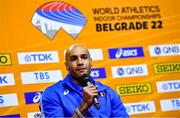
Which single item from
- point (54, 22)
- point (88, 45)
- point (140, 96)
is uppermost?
point (54, 22)

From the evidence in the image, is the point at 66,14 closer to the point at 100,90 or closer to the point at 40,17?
the point at 40,17

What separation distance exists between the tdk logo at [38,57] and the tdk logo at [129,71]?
1.57 ft

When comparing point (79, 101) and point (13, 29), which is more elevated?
point (13, 29)

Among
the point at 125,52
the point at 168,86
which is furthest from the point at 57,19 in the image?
the point at 168,86

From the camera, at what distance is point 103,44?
126 inches

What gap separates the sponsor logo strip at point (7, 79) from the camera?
9.48 feet

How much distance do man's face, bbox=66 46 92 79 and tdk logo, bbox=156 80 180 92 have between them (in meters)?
1.31

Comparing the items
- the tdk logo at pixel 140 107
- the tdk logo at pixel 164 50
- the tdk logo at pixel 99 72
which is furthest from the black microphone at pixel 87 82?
the tdk logo at pixel 164 50

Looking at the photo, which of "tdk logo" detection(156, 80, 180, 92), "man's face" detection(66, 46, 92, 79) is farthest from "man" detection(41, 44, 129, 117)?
"tdk logo" detection(156, 80, 180, 92)

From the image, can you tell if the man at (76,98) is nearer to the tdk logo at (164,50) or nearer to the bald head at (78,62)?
the bald head at (78,62)

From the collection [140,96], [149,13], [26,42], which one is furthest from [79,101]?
[149,13]

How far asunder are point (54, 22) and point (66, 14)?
0.39 feet

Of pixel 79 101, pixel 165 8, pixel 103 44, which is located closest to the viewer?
pixel 79 101

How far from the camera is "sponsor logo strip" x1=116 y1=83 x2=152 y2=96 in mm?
3215
